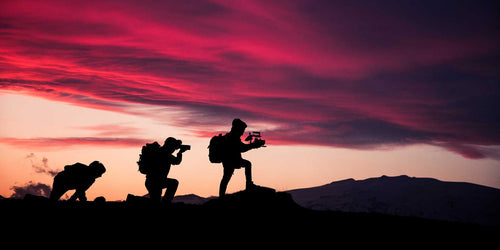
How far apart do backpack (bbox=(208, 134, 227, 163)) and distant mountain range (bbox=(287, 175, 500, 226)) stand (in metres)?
22.0

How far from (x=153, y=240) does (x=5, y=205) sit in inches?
263

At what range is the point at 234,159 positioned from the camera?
1600cm

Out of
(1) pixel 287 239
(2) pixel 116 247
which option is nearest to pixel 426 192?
(1) pixel 287 239

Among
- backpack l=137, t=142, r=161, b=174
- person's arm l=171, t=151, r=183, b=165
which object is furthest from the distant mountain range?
backpack l=137, t=142, r=161, b=174

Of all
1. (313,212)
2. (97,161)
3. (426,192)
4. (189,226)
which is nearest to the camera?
(189,226)

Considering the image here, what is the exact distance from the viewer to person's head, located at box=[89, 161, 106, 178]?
59.9ft

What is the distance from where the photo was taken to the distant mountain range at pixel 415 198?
38188 mm

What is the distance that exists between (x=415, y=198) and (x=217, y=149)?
33290 mm

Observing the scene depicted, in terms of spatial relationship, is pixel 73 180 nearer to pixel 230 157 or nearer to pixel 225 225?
pixel 230 157

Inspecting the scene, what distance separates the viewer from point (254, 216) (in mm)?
13648

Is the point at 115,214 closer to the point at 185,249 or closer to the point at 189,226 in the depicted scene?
the point at 189,226

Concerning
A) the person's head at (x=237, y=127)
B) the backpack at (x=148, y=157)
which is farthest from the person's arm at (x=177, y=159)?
the person's head at (x=237, y=127)

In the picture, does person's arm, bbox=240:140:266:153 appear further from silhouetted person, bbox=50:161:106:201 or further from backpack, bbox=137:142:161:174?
silhouetted person, bbox=50:161:106:201

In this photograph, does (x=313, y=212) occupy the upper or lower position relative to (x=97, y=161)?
lower
